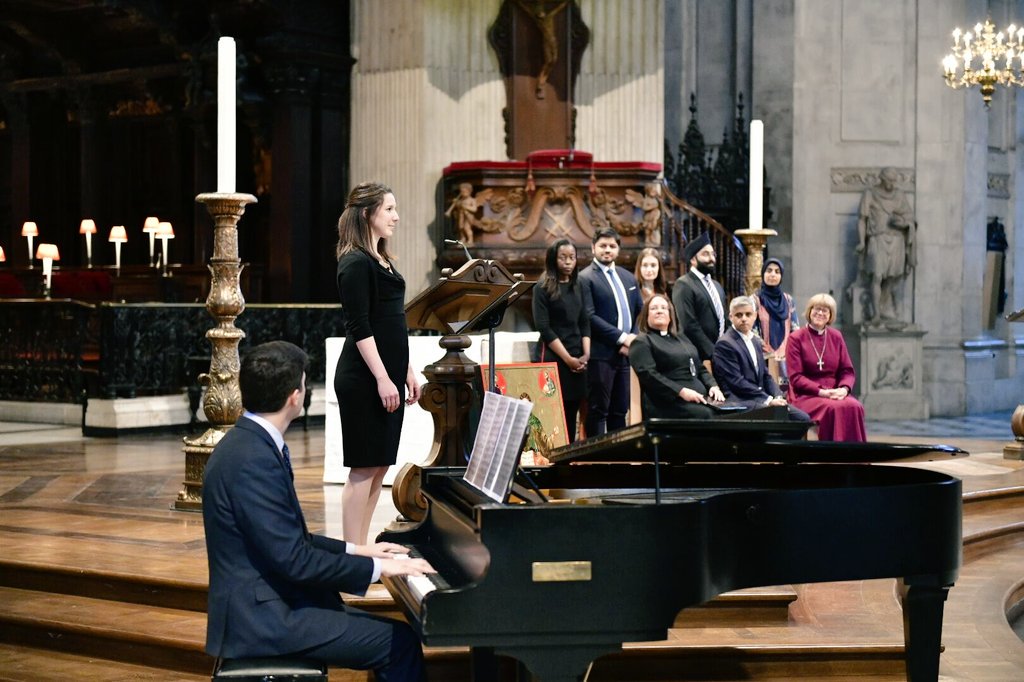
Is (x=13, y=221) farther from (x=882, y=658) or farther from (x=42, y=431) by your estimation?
(x=882, y=658)

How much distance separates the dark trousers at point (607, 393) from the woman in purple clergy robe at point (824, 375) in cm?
107

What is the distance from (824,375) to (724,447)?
4.73m

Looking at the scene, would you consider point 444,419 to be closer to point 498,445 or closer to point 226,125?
point 226,125

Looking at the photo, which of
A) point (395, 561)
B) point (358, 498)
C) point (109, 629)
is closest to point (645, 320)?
point (358, 498)

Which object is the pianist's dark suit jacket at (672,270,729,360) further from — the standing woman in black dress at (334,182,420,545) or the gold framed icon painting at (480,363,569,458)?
the standing woman in black dress at (334,182,420,545)

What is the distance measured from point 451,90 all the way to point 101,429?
15.4 ft

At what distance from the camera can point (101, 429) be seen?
35.2 ft

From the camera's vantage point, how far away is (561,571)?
328 cm

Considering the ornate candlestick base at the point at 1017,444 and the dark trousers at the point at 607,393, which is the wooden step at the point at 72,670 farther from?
the ornate candlestick base at the point at 1017,444

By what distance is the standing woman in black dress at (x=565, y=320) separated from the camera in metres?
7.98

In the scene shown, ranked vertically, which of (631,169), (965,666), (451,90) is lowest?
(965,666)

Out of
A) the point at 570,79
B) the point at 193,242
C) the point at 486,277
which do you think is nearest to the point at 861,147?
the point at 570,79

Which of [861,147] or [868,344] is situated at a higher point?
[861,147]

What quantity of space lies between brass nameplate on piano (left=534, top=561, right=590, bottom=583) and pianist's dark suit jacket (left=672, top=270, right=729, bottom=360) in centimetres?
508
